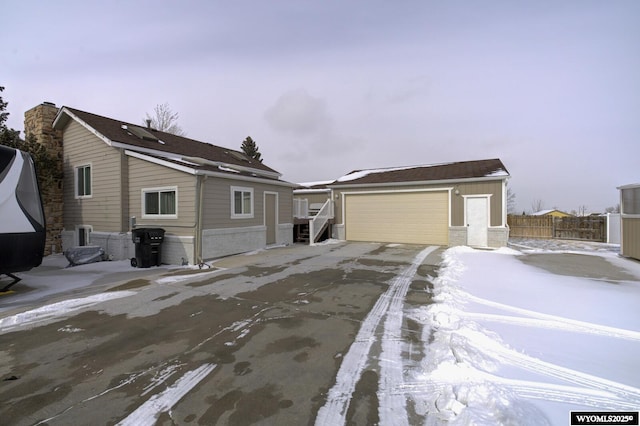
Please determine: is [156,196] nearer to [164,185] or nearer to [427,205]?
[164,185]

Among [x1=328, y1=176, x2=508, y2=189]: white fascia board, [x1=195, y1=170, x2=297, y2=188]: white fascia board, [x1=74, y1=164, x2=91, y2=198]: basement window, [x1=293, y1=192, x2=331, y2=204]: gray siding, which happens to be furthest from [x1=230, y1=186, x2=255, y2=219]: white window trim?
[x1=293, y1=192, x2=331, y2=204]: gray siding

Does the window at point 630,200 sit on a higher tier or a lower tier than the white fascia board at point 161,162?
Result: lower

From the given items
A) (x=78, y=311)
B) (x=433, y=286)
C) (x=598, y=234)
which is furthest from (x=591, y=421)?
(x=598, y=234)

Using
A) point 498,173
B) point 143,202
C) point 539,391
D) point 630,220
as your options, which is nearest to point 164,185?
point 143,202

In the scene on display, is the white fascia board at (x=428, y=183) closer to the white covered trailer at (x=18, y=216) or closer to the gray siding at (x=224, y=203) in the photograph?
the gray siding at (x=224, y=203)

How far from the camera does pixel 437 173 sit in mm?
14242

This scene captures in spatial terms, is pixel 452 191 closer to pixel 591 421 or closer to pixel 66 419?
pixel 591 421

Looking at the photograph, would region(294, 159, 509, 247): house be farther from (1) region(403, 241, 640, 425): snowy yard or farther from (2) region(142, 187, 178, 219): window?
(2) region(142, 187, 178, 219): window

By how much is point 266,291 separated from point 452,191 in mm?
10240

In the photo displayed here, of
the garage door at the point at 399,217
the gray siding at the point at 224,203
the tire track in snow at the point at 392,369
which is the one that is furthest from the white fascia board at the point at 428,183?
the tire track in snow at the point at 392,369

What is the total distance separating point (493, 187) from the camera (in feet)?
39.9

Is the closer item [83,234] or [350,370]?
[350,370]

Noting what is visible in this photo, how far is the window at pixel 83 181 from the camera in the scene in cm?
1216

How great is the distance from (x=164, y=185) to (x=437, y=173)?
39.2 feet
